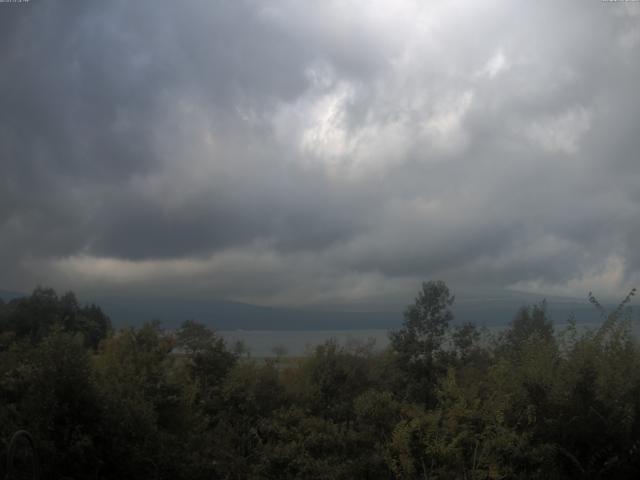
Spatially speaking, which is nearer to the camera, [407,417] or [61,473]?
[61,473]

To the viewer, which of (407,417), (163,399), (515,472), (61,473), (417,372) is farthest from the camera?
(417,372)

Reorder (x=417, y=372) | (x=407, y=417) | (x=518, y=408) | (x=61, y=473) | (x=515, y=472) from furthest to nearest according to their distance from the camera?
(x=417, y=372), (x=407, y=417), (x=518, y=408), (x=515, y=472), (x=61, y=473)

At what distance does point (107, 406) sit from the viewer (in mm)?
11086

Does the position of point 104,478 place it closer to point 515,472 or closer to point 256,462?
point 256,462

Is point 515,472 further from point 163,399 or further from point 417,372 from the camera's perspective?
point 417,372

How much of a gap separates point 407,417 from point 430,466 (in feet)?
4.73

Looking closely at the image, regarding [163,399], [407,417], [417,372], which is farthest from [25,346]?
[417,372]

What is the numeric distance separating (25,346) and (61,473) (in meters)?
4.32

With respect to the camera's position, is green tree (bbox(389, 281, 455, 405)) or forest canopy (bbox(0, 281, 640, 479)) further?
green tree (bbox(389, 281, 455, 405))

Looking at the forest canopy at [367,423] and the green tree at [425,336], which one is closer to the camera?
the forest canopy at [367,423]

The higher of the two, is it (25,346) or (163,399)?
(25,346)

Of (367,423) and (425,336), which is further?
(425,336)

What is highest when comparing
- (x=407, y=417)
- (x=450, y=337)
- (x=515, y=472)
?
(x=450, y=337)

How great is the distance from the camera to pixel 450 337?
2330 cm
